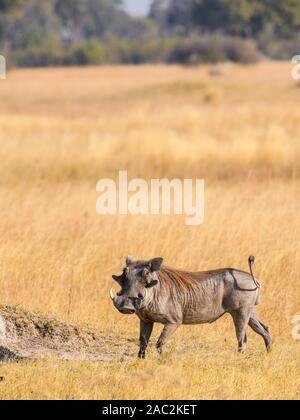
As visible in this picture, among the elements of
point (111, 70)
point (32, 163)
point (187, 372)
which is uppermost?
point (111, 70)

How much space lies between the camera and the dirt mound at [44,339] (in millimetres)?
8008

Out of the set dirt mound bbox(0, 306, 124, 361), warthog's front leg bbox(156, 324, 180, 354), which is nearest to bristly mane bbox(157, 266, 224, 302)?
warthog's front leg bbox(156, 324, 180, 354)

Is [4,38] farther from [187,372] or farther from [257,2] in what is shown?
[187,372]

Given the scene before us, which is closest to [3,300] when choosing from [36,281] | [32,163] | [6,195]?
[36,281]

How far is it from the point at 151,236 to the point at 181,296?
4915 mm

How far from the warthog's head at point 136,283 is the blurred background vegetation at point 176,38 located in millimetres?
53116

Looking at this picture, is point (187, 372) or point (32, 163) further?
point (32, 163)

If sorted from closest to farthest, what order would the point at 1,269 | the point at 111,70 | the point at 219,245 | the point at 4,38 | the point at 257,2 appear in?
1. the point at 1,269
2. the point at 219,245
3. the point at 111,70
4. the point at 257,2
5. the point at 4,38

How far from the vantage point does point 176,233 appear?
12453mm

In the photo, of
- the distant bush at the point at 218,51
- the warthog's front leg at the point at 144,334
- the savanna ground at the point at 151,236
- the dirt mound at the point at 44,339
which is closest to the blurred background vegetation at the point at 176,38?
the distant bush at the point at 218,51

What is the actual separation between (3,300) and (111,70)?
4718 centimetres

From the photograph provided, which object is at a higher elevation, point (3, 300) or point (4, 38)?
point (4, 38)

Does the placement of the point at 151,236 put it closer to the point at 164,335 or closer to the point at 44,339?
the point at 44,339

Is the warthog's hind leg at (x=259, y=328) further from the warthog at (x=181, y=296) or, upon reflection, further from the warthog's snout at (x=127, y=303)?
the warthog's snout at (x=127, y=303)
